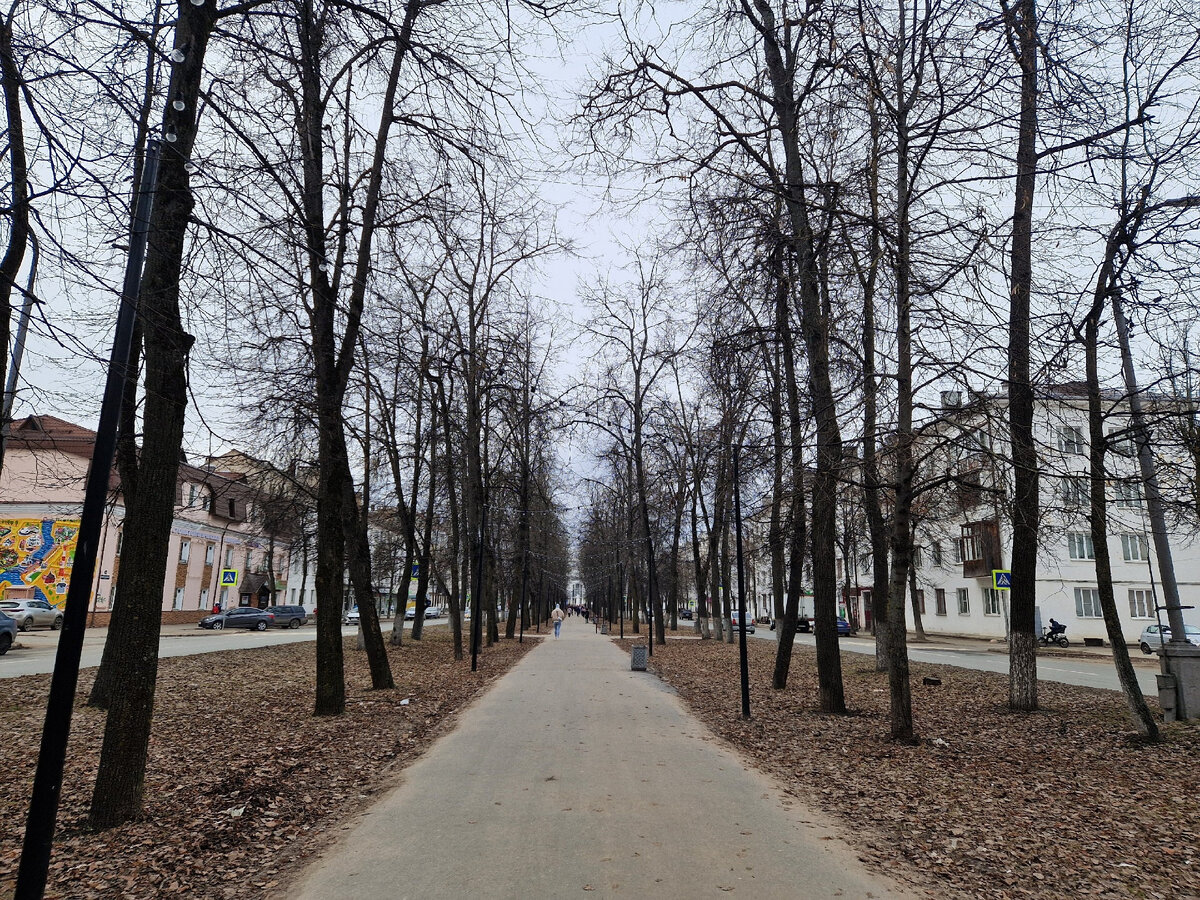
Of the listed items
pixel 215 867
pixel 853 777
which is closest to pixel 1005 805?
A: pixel 853 777

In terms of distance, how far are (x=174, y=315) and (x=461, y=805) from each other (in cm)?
482

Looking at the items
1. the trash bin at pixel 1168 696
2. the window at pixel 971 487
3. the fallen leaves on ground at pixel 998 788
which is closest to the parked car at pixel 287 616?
the fallen leaves on ground at pixel 998 788

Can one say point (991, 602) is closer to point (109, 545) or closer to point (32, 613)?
point (109, 545)

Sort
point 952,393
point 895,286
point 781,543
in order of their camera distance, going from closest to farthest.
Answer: point 952,393 < point 895,286 < point 781,543

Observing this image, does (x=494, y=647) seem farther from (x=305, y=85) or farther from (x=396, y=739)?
(x=305, y=85)

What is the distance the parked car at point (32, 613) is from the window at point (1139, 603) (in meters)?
54.4

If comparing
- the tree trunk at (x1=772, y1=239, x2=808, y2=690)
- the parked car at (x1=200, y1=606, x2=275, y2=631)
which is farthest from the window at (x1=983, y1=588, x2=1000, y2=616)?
the parked car at (x1=200, y1=606, x2=275, y2=631)

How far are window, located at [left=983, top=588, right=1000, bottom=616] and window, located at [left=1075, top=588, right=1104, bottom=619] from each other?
379 cm

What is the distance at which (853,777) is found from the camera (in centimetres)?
774

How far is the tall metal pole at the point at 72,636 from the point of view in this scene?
396cm

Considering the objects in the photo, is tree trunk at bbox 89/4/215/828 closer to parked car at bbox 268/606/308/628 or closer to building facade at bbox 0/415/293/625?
building facade at bbox 0/415/293/625

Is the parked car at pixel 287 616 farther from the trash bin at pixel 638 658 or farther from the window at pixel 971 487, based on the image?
the window at pixel 971 487

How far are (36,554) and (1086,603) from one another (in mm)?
56253

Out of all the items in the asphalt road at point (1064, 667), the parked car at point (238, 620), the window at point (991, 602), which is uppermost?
the window at point (991, 602)
